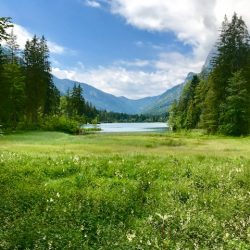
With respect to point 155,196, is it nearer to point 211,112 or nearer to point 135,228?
point 135,228

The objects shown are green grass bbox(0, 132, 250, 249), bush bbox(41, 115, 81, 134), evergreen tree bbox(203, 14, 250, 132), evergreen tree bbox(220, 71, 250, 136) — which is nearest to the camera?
green grass bbox(0, 132, 250, 249)

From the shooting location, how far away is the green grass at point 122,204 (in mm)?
10492

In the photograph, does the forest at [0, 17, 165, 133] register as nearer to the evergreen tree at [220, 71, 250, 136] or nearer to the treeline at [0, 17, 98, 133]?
the treeline at [0, 17, 98, 133]

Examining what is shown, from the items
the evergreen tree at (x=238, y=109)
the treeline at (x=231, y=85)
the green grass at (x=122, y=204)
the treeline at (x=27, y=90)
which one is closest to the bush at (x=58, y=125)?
the treeline at (x=27, y=90)

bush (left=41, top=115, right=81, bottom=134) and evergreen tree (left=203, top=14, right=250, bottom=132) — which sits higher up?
evergreen tree (left=203, top=14, right=250, bottom=132)

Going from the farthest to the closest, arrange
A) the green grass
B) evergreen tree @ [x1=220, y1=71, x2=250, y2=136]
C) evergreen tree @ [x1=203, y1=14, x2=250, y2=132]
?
1. evergreen tree @ [x1=203, y1=14, x2=250, y2=132]
2. evergreen tree @ [x1=220, y1=71, x2=250, y2=136]
3. the green grass

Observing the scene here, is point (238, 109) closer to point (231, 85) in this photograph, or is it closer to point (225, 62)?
point (231, 85)

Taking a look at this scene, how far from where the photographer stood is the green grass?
10.5 metres

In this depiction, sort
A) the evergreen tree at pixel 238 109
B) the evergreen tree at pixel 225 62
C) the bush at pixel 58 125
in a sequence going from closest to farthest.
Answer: the evergreen tree at pixel 238 109 < the evergreen tree at pixel 225 62 < the bush at pixel 58 125

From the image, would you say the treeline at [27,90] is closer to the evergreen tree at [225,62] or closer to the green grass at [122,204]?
the evergreen tree at [225,62]

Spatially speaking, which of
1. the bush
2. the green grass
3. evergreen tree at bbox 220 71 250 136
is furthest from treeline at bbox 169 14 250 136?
the green grass

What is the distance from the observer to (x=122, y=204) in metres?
13.0

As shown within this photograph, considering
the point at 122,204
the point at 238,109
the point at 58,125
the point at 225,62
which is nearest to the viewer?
the point at 122,204

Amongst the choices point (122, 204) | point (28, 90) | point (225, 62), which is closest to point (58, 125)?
point (28, 90)
